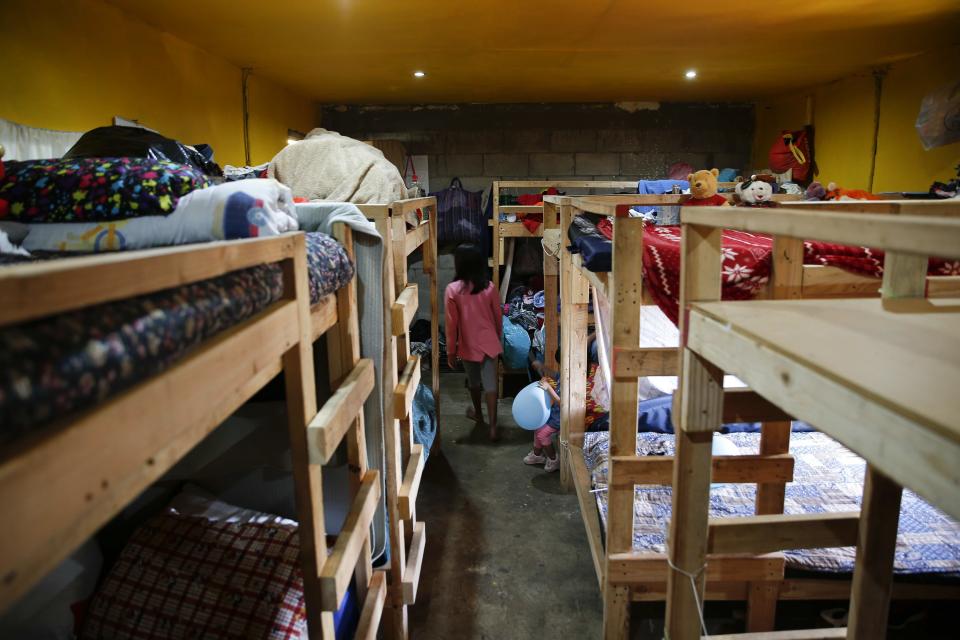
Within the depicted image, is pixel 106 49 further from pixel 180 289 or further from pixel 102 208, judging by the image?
pixel 180 289

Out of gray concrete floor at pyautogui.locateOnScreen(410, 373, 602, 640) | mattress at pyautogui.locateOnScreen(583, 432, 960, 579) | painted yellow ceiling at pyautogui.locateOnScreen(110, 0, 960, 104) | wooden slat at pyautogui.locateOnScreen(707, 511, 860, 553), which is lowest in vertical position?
gray concrete floor at pyautogui.locateOnScreen(410, 373, 602, 640)

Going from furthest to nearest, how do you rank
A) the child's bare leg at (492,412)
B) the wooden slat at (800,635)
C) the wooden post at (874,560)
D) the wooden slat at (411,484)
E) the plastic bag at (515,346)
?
the plastic bag at (515,346)
the child's bare leg at (492,412)
the wooden slat at (411,484)
the wooden slat at (800,635)
the wooden post at (874,560)

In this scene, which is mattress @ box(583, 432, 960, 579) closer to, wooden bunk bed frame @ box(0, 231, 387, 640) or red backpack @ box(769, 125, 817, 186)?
wooden bunk bed frame @ box(0, 231, 387, 640)

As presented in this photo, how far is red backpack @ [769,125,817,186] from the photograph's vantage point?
19.2 feet

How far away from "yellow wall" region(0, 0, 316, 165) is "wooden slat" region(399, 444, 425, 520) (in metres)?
2.19

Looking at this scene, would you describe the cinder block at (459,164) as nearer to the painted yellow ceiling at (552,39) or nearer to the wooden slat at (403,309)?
the painted yellow ceiling at (552,39)

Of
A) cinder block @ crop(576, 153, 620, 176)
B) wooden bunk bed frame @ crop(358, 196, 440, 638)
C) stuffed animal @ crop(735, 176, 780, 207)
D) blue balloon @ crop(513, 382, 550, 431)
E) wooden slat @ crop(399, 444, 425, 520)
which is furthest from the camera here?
cinder block @ crop(576, 153, 620, 176)

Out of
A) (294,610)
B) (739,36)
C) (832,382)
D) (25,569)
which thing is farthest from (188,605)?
(739,36)

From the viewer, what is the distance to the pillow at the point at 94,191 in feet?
4.23

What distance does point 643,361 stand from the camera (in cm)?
195

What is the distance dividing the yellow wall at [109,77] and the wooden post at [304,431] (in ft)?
6.88

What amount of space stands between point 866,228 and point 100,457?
0.87 metres

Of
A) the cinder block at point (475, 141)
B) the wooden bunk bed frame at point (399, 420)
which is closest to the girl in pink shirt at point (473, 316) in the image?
the wooden bunk bed frame at point (399, 420)

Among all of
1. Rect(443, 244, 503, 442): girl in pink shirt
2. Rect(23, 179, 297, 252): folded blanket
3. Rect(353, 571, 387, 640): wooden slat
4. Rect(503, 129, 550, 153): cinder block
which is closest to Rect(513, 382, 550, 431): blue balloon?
Rect(443, 244, 503, 442): girl in pink shirt
